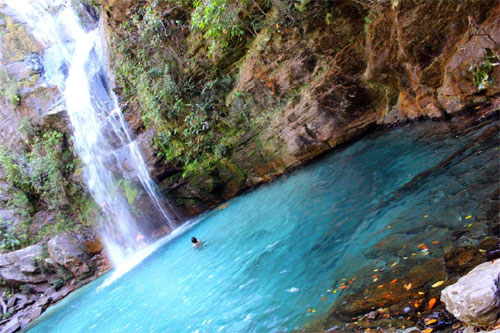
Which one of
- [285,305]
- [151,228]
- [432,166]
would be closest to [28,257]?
A: [151,228]

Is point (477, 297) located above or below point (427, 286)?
above

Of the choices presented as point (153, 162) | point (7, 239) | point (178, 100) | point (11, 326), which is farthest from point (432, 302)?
point (7, 239)

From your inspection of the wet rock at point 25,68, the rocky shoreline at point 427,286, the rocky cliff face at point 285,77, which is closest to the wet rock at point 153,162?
the rocky cliff face at point 285,77

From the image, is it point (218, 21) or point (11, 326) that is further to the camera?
point (11, 326)

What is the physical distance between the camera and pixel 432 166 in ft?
21.0

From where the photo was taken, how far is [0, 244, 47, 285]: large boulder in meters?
13.6

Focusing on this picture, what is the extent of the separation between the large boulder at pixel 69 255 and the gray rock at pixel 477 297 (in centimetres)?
1540

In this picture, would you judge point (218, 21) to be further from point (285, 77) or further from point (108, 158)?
point (108, 158)

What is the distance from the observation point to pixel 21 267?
1376 cm

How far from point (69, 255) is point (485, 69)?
17.0 m

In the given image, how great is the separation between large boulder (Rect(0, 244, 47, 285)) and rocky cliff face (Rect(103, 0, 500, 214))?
6.87 meters

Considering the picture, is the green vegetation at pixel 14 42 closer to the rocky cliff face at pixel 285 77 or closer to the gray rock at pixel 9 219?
the rocky cliff face at pixel 285 77

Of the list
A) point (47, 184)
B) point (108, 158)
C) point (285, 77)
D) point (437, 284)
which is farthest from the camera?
point (47, 184)

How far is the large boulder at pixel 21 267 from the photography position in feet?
44.5
